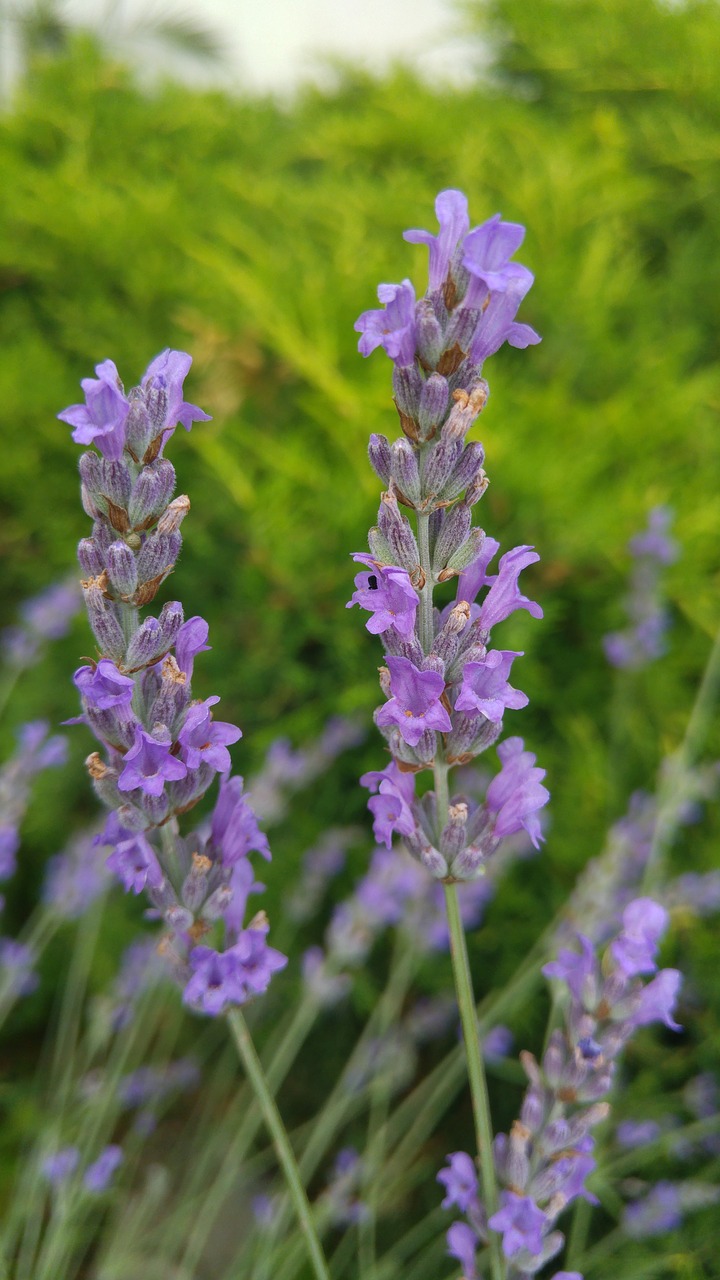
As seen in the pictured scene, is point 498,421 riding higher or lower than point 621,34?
lower

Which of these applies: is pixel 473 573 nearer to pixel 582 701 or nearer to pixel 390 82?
pixel 582 701

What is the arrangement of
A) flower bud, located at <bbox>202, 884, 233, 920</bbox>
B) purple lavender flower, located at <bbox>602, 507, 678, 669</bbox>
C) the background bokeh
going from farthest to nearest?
the background bokeh
purple lavender flower, located at <bbox>602, 507, 678, 669</bbox>
flower bud, located at <bbox>202, 884, 233, 920</bbox>

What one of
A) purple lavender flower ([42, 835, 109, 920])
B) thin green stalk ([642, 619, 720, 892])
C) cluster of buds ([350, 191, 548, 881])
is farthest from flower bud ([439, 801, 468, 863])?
purple lavender flower ([42, 835, 109, 920])

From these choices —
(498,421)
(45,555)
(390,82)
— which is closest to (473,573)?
(498,421)

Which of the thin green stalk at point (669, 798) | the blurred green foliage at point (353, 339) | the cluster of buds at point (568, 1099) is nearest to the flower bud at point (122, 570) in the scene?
the cluster of buds at point (568, 1099)

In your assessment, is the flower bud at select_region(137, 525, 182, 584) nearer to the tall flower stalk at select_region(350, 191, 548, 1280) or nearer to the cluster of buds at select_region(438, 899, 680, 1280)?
the tall flower stalk at select_region(350, 191, 548, 1280)

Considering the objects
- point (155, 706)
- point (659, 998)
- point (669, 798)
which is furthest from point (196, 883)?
point (669, 798)

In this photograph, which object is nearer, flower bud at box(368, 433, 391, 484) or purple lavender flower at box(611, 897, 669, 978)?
flower bud at box(368, 433, 391, 484)

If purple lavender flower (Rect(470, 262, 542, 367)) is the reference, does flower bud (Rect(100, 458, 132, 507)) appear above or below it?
below
